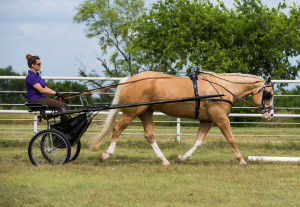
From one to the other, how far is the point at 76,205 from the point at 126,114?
3.16 meters

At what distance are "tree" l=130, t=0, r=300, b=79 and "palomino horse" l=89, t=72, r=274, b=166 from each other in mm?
25236

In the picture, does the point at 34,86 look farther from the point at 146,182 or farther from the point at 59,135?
the point at 146,182

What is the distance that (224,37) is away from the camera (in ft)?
118

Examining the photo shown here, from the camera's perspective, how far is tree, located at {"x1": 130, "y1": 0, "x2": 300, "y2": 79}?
115 feet

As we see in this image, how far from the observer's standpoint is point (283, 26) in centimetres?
3534

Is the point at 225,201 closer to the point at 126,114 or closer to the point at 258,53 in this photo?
the point at 126,114

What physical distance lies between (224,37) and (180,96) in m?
29.3

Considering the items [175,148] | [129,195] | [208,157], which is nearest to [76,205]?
[129,195]

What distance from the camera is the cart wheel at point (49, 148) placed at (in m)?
7.46

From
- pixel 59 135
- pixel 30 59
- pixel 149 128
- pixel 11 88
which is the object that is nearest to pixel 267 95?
pixel 149 128

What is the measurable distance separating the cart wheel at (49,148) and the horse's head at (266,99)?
3.61 m

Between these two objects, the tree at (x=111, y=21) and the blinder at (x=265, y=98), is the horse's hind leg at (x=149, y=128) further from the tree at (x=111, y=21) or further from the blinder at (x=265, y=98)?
the tree at (x=111, y=21)

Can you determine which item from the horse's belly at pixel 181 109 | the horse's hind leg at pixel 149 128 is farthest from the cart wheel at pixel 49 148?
the horse's belly at pixel 181 109

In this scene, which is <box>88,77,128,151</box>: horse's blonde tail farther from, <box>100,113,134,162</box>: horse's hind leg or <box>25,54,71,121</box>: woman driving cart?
<box>25,54,71,121</box>: woman driving cart
